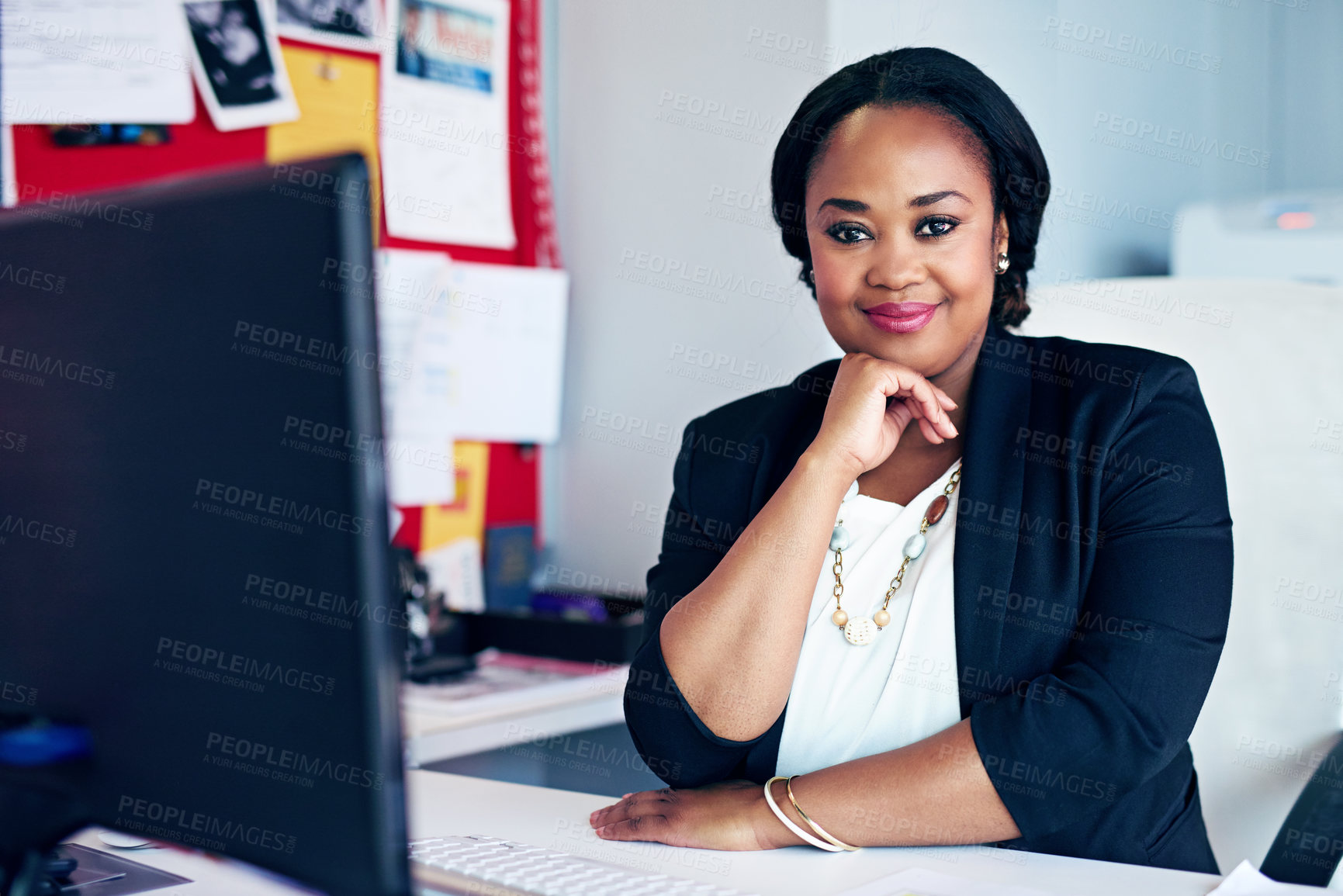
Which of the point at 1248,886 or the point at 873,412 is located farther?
the point at 873,412

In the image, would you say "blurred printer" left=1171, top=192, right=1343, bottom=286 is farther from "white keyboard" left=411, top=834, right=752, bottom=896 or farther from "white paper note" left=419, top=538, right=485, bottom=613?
"white keyboard" left=411, top=834, right=752, bottom=896

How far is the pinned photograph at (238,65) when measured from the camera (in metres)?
1.78

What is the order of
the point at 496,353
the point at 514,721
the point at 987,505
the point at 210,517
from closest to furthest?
the point at 210,517, the point at 987,505, the point at 514,721, the point at 496,353

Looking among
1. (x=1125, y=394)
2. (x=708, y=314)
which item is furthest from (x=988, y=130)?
(x=708, y=314)

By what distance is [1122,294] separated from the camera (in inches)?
57.6

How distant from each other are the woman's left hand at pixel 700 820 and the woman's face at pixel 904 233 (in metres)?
0.56

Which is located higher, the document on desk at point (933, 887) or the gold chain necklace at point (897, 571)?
the gold chain necklace at point (897, 571)

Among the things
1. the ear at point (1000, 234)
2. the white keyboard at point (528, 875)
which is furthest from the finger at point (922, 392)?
the white keyboard at point (528, 875)

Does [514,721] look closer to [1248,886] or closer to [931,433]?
[931,433]

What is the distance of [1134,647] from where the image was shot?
1.05 metres

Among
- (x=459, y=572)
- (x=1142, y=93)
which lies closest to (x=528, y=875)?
(x=459, y=572)

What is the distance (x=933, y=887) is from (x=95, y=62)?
5.37 feet

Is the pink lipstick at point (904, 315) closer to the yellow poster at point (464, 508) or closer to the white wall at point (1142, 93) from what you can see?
the white wall at point (1142, 93)

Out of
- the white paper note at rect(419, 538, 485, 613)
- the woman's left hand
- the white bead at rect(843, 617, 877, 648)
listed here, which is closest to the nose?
the white bead at rect(843, 617, 877, 648)
